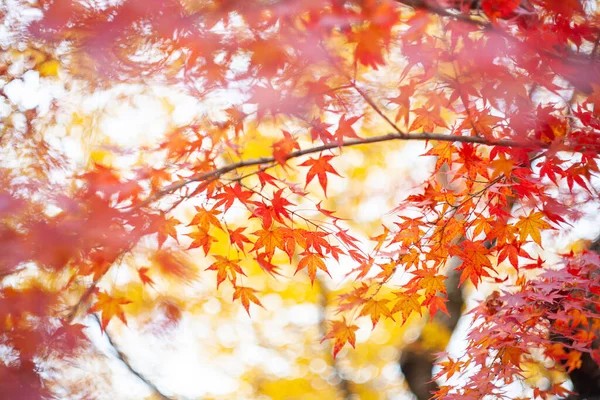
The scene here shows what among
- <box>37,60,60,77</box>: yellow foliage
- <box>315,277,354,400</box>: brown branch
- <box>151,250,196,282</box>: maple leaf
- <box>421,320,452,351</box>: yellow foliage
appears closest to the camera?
<box>151,250,196,282</box>: maple leaf

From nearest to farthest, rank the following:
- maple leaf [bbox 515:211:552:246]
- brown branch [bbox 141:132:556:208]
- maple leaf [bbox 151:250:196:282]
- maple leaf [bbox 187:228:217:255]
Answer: brown branch [bbox 141:132:556:208]
maple leaf [bbox 515:211:552:246]
maple leaf [bbox 187:228:217:255]
maple leaf [bbox 151:250:196:282]

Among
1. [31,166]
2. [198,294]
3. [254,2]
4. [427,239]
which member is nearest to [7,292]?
[31,166]

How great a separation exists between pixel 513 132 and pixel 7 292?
2209 millimetres

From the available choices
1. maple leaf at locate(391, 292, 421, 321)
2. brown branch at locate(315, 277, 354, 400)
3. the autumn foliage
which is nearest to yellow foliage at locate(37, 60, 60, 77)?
the autumn foliage

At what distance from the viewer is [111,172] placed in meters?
1.97

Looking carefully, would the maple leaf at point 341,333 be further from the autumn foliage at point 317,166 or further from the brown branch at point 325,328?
the brown branch at point 325,328

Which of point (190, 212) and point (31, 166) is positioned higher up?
point (190, 212)

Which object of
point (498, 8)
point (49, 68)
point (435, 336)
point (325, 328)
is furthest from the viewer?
point (325, 328)

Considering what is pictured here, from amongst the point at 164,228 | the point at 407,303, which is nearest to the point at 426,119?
the point at 407,303

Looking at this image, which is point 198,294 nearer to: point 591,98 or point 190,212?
point 190,212

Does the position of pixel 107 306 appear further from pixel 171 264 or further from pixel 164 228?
pixel 171 264

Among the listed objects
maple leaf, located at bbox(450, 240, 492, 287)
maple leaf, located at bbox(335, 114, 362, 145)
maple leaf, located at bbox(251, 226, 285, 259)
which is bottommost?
maple leaf, located at bbox(450, 240, 492, 287)

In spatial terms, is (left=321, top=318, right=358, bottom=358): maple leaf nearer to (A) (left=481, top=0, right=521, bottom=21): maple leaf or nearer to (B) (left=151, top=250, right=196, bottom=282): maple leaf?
(B) (left=151, top=250, right=196, bottom=282): maple leaf

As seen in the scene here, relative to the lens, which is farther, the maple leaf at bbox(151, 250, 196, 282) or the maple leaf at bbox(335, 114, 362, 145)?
the maple leaf at bbox(151, 250, 196, 282)
